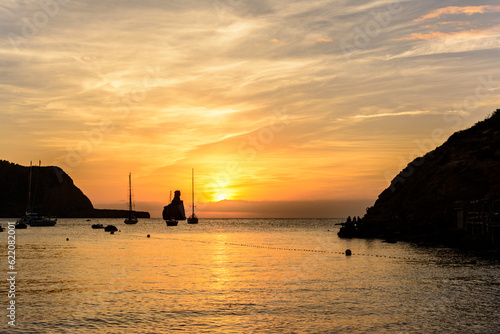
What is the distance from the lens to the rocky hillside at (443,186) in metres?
92.3

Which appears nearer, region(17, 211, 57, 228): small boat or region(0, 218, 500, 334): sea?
region(0, 218, 500, 334): sea

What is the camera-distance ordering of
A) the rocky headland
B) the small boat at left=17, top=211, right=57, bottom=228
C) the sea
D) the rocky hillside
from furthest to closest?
the small boat at left=17, top=211, right=57, bottom=228
the rocky hillside
the rocky headland
the sea

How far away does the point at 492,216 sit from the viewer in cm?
6975

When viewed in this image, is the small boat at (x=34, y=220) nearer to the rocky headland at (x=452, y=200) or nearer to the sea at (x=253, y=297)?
the rocky headland at (x=452, y=200)

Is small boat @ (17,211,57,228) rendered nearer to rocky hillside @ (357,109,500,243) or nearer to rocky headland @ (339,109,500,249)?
rocky headland @ (339,109,500,249)

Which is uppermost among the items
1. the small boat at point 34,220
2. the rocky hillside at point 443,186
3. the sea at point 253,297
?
the rocky hillside at point 443,186

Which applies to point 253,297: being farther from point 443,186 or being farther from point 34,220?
point 34,220

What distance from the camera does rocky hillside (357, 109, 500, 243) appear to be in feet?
303

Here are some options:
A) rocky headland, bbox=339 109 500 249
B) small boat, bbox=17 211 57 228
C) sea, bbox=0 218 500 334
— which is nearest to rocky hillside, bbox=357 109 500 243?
rocky headland, bbox=339 109 500 249

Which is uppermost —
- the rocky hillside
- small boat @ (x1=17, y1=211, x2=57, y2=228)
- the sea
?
the rocky hillside

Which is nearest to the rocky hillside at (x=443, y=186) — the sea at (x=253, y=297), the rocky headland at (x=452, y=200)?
the rocky headland at (x=452, y=200)

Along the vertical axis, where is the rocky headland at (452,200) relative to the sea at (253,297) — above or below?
above

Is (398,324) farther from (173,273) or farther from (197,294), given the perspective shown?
(173,273)

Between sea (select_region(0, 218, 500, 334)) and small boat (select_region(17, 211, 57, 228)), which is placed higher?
small boat (select_region(17, 211, 57, 228))
